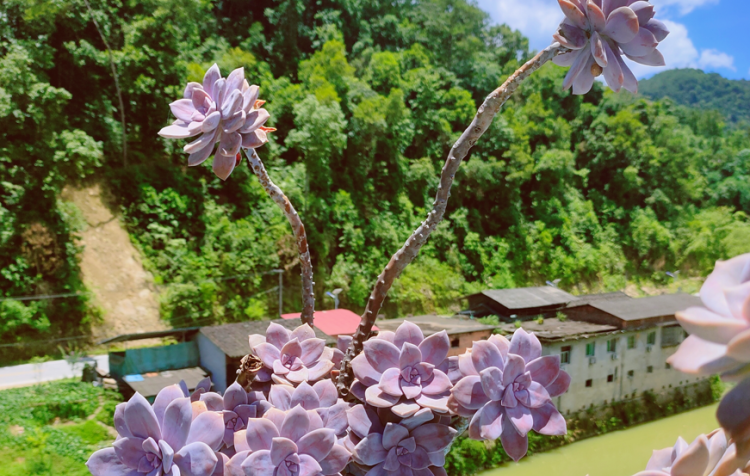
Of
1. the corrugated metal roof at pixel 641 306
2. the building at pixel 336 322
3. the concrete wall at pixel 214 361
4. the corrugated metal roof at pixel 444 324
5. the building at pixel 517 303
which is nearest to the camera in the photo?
the concrete wall at pixel 214 361

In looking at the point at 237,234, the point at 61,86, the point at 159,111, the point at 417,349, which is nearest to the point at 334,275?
the point at 237,234

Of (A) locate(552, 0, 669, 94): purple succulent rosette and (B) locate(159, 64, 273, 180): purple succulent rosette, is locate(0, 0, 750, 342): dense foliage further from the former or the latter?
(A) locate(552, 0, 669, 94): purple succulent rosette

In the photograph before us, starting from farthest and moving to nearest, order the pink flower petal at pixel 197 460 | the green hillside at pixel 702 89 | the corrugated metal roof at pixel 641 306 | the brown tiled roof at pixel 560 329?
1. the green hillside at pixel 702 89
2. the corrugated metal roof at pixel 641 306
3. the brown tiled roof at pixel 560 329
4. the pink flower petal at pixel 197 460

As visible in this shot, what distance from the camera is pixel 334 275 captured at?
29.5ft

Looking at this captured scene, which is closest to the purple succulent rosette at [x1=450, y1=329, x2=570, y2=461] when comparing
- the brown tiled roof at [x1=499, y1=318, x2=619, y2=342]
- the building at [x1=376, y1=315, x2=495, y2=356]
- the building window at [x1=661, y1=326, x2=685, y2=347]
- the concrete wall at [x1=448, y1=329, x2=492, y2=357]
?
the building at [x1=376, y1=315, x2=495, y2=356]

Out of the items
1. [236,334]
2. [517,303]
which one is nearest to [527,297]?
[517,303]

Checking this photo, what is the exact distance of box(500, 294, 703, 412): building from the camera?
7.12 metres

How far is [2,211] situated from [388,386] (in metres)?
7.25

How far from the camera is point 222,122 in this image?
0.85 metres

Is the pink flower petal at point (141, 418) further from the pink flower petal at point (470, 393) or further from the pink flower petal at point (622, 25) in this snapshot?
the pink flower petal at point (622, 25)

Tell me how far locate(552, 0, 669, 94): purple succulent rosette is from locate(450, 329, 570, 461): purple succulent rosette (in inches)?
15.0

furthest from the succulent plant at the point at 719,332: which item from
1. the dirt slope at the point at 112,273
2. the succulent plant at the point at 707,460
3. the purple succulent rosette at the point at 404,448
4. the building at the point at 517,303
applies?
the building at the point at 517,303

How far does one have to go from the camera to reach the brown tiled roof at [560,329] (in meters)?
6.83

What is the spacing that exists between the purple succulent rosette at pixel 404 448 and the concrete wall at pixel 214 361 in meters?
5.37
